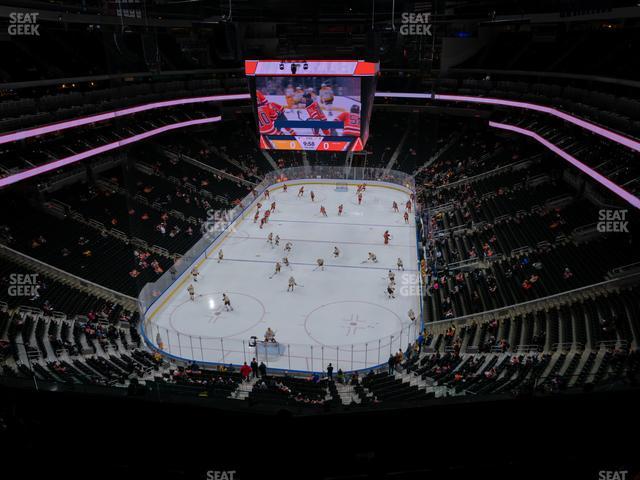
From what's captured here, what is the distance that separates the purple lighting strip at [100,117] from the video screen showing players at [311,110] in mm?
6287

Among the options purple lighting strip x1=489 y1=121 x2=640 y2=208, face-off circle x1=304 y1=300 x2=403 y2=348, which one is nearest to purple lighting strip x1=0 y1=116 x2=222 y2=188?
face-off circle x1=304 y1=300 x2=403 y2=348

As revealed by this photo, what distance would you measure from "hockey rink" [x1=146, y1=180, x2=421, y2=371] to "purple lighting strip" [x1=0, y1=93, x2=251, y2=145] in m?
7.35

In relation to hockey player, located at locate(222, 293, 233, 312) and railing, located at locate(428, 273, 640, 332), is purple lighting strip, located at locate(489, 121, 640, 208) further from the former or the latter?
hockey player, located at locate(222, 293, 233, 312)

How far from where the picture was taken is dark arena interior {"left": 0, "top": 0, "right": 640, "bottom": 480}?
5.56m

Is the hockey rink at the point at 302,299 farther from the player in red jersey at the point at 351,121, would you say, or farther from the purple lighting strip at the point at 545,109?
the purple lighting strip at the point at 545,109

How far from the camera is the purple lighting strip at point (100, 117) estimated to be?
1945cm

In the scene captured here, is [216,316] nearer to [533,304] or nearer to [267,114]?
[267,114]

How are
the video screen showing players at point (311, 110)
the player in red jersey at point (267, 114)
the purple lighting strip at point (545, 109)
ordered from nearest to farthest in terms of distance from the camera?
the purple lighting strip at point (545, 109), the video screen showing players at point (311, 110), the player in red jersey at point (267, 114)

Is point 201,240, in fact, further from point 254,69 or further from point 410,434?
point 410,434

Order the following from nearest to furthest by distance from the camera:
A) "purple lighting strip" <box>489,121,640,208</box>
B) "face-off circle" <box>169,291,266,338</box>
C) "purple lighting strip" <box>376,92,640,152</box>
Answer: "purple lighting strip" <box>489,121,640,208</box> < "face-off circle" <box>169,291,266,338</box> < "purple lighting strip" <box>376,92,640,152</box>

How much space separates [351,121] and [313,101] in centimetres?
183

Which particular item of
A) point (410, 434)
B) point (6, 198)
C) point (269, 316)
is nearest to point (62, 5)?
point (6, 198)

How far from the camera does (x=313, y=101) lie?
2075 cm

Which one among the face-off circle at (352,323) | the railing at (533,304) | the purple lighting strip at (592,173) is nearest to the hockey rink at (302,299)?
the face-off circle at (352,323)
